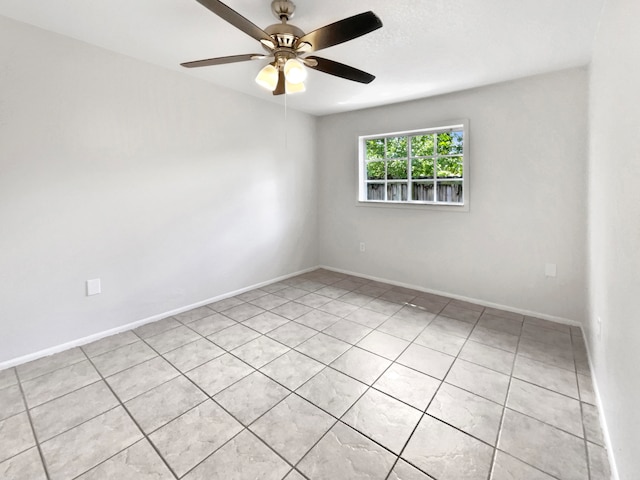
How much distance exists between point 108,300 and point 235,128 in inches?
87.4

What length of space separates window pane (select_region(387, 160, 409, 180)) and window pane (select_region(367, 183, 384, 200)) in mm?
188

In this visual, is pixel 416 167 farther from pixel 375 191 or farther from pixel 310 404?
pixel 310 404

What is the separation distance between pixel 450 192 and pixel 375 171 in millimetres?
1114

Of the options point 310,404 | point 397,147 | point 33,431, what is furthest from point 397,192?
point 33,431

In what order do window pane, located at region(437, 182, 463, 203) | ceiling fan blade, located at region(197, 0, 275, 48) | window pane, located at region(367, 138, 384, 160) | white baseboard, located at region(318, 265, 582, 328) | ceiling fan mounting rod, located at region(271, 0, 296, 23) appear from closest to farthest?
1. ceiling fan blade, located at region(197, 0, 275, 48)
2. ceiling fan mounting rod, located at region(271, 0, 296, 23)
3. white baseboard, located at region(318, 265, 582, 328)
4. window pane, located at region(437, 182, 463, 203)
5. window pane, located at region(367, 138, 384, 160)

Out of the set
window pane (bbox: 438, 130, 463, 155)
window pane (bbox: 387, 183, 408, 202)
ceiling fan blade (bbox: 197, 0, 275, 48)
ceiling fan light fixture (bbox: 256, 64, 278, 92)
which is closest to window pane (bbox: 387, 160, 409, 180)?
window pane (bbox: 387, 183, 408, 202)

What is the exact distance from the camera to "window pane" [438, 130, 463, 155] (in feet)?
→ 11.4

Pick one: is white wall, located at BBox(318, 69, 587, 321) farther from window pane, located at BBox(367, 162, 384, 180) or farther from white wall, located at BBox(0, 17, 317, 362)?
white wall, located at BBox(0, 17, 317, 362)

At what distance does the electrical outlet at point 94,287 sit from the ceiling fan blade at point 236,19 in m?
2.33

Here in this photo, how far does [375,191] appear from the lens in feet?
14.1

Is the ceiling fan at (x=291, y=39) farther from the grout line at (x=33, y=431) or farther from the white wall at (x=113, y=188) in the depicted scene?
the grout line at (x=33, y=431)

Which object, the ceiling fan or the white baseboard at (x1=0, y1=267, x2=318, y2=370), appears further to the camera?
the white baseboard at (x1=0, y1=267, x2=318, y2=370)

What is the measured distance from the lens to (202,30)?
2129mm

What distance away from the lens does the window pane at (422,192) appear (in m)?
3.76
